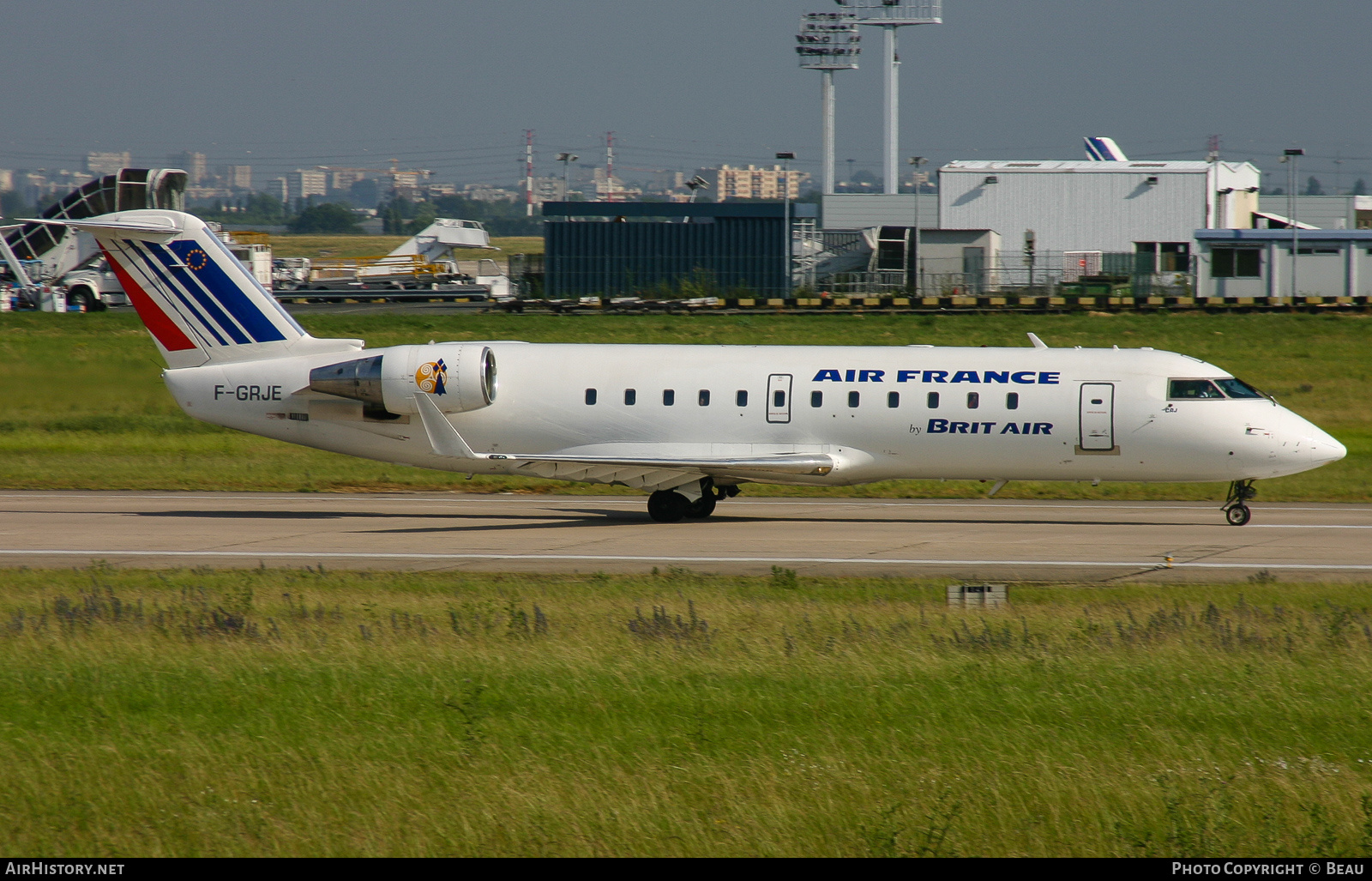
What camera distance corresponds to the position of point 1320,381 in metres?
45.6

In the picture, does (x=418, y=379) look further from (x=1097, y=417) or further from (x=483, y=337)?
(x=483, y=337)

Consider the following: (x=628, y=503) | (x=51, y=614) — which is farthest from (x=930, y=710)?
(x=628, y=503)

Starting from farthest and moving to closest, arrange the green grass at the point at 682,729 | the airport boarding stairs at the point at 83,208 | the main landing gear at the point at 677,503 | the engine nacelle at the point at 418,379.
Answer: the airport boarding stairs at the point at 83,208 → the main landing gear at the point at 677,503 → the engine nacelle at the point at 418,379 → the green grass at the point at 682,729

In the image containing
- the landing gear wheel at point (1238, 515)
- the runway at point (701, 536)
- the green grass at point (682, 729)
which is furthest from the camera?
the landing gear wheel at point (1238, 515)

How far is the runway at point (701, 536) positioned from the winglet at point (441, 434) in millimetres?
1456

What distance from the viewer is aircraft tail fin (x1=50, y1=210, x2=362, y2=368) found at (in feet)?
86.0

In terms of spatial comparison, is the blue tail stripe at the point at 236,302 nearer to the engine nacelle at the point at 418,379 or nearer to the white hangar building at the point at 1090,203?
the engine nacelle at the point at 418,379

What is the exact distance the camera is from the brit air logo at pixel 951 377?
2402 centimetres

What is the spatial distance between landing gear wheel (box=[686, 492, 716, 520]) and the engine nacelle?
427 centimetres

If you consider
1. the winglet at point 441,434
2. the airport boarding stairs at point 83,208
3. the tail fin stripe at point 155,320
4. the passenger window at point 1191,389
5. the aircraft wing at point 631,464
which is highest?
the airport boarding stairs at point 83,208

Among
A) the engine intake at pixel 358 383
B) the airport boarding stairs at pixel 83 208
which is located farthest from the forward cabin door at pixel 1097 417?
the airport boarding stairs at pixel 83 208

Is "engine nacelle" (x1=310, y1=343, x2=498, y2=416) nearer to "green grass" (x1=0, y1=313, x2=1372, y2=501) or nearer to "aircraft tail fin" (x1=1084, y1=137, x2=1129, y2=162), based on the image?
"green grass" (x1=0, y1=313, x2=1372, y2=501)

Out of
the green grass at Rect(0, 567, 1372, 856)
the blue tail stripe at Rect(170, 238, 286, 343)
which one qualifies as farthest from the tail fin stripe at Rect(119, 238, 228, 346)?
the green grass at Rect(0, 567, 1372, 856)
